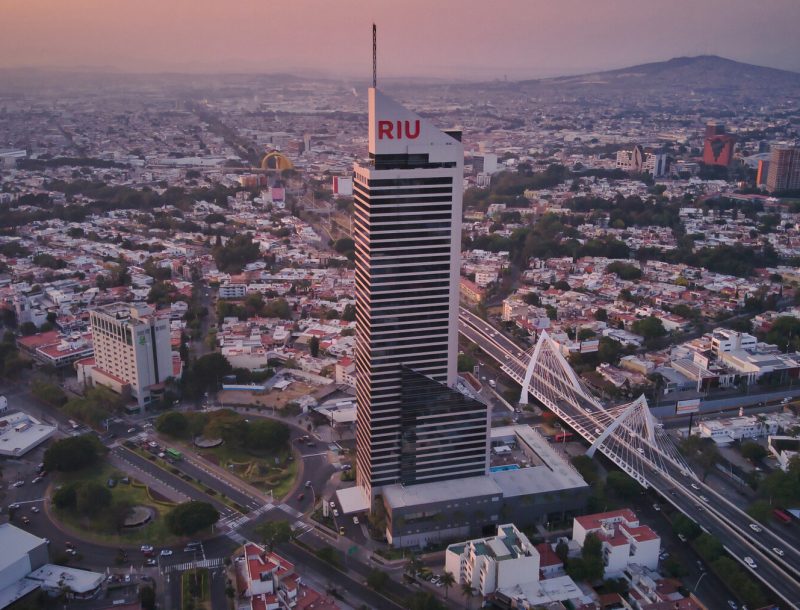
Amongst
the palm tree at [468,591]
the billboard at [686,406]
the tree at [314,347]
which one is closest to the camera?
the palm tree at [468,591]

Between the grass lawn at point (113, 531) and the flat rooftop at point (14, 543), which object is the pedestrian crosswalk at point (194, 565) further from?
the flat rooftop at point (14, 543)

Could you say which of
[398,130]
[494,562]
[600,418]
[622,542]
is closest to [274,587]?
[494,562]

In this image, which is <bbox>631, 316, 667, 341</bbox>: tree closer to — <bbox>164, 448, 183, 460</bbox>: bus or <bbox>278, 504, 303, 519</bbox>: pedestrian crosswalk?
<bbox>278, 504, 303, 519</bbox>: pedestrian crosswalk

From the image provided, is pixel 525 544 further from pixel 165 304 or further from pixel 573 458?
pixel 165 304

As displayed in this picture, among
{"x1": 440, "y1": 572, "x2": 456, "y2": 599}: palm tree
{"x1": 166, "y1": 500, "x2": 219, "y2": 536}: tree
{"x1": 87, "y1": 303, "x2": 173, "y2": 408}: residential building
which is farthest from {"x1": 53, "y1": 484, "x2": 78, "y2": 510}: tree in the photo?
{"x1": 440, "y1": 572, "x2": 456, "y2": 599}: palm tree

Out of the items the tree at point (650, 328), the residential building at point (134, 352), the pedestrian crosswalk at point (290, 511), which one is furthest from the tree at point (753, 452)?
the residential building at point (134, 352)
